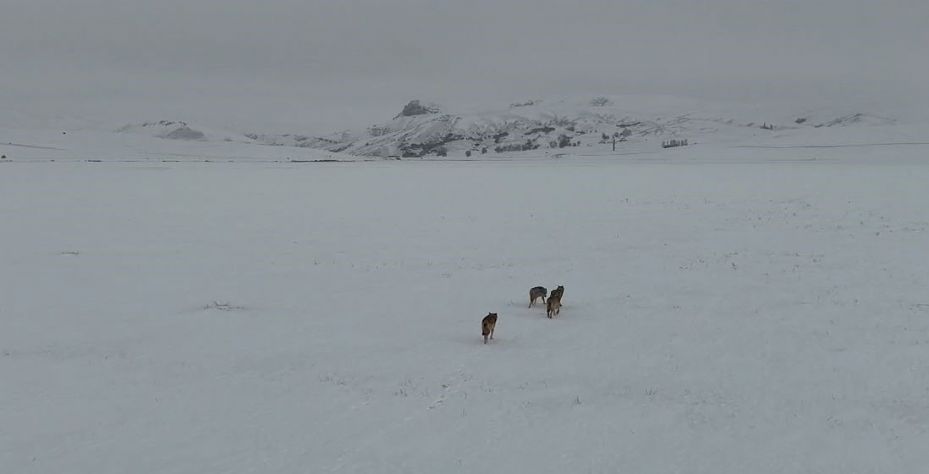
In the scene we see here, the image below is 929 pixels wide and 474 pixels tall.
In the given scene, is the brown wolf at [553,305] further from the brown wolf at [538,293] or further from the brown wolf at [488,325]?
the brown wolf at [488,325]

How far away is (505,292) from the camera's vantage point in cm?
1848

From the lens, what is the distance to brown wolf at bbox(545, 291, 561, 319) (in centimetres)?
1557

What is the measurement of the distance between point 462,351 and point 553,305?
3335 mm

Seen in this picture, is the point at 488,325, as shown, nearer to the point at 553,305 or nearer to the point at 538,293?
the point at 553,305

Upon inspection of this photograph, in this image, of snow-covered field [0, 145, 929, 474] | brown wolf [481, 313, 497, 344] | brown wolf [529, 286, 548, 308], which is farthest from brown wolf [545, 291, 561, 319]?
brown wolf [481, 313, 497, 344]

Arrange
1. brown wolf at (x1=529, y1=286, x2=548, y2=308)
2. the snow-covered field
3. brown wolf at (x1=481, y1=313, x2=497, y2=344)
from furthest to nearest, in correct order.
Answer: brown wolf at (x1=529, y1=286, x2=548, y2=308), brown wolf at (x1=481, y1=313, x2=497, y2=344), the snow-covered field

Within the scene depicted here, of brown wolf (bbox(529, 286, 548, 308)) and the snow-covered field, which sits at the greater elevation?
brown wolf (bbox(529, 286, 548, 308))

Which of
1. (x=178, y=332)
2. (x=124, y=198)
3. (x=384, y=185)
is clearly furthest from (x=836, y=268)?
(x=384, y=185)

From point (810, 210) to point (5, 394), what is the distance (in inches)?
1493

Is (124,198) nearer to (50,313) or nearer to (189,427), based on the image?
(50,313)

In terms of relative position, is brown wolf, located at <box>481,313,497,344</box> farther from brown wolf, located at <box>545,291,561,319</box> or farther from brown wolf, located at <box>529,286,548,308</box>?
brown wolf, located at <box>529,286,548,308</box>

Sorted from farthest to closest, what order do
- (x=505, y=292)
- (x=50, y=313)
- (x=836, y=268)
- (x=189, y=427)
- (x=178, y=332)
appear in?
(x=836, y=268) < (x=505, y=292) < (x=50, y=313) < (x=178, y=332) < (x=189, y=427)

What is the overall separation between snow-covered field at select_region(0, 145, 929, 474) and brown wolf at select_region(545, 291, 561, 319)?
0.27 meters

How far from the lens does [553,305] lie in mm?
15617
